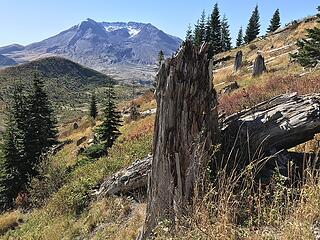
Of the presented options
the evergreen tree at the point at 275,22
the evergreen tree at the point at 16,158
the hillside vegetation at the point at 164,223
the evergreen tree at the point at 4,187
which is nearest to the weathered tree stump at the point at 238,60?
the evergreen tree at the point at 16,158

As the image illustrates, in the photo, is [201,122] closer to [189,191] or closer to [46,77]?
[189,191]

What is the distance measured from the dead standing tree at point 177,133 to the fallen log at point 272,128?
827 millimetres

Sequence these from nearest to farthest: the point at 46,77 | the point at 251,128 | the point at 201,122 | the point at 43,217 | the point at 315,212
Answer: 1. the point at 315,212
2. the point at 201,122
3. the point at 251,128
4. the point at 43,217
5. the point at 46,77

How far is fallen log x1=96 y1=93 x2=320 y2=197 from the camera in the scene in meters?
7.03

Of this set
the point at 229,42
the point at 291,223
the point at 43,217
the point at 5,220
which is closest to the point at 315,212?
the point at 291,223

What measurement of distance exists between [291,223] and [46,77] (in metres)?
205

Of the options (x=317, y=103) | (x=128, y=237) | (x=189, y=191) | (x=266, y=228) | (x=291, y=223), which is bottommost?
(x=128, y=237)

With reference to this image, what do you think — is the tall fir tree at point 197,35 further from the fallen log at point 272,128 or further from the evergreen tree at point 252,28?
the fallen log at point 272,128

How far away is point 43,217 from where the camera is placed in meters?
13.1

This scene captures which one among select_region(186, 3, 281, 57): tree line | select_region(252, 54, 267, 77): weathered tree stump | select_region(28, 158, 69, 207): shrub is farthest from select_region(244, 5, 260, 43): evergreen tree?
select_region(28, 158, 69, 207): shrub

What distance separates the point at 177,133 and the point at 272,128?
2101 mm

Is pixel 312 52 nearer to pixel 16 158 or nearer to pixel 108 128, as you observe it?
pixel 108 128

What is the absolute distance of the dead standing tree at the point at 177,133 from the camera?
643 cm

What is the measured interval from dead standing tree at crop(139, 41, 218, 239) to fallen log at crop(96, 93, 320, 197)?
83 cm
